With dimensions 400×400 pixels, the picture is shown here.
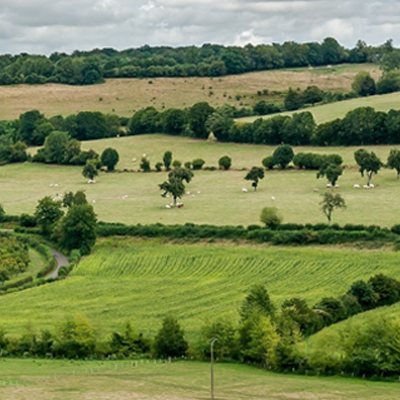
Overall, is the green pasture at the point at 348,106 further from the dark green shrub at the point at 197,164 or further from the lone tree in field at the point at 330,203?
the lone tree in field at the point at 330,203

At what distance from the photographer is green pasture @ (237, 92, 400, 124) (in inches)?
6394

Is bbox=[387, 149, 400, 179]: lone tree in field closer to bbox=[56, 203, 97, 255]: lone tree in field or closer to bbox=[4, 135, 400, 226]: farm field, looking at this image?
bbox=[4, 135, 400, 226]: farm field

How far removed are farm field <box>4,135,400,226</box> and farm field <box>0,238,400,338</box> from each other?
34.2ft

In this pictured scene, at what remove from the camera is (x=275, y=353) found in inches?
2446

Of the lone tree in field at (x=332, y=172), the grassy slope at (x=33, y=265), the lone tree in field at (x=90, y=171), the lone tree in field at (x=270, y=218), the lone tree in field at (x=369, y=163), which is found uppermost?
the lone tree in field at (x=369, y=163)

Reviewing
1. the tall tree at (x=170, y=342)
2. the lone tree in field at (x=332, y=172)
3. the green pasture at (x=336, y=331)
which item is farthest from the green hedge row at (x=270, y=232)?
the tall tree at (x=170, y=342)

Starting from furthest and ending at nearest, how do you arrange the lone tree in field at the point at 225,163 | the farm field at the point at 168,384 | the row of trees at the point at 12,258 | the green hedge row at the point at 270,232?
the lone tree in field at the point at 225,163 → the green hedge row at the point at 270,232 → the row of trees at the point at 12,258 → the farm field at the point at 168,384

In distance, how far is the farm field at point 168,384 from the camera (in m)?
54.0

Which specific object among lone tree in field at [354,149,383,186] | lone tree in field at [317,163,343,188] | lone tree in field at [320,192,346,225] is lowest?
lone tree in field at [320,192,346,225]

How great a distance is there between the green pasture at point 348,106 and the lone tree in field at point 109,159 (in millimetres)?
30948

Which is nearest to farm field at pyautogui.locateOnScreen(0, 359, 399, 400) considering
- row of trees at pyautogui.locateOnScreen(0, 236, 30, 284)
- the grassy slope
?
row of trees at pyautogui.locateOnScreen(0, 236, 30, 284)

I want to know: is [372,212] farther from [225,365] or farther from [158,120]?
[158,120]

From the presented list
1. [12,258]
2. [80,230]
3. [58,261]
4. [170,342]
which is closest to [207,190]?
[80,230]

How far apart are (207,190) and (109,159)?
2378cm
